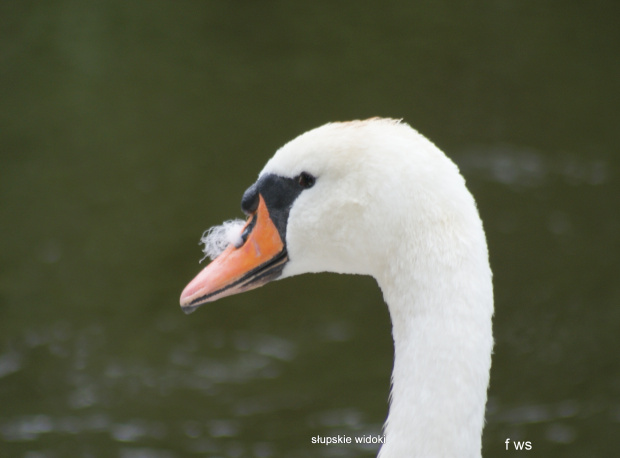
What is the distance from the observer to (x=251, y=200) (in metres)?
2.45

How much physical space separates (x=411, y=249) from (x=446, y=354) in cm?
26

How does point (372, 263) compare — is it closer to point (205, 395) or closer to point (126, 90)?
point (205, 395)

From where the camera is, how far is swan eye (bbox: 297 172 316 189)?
2.27 m

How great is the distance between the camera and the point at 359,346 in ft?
19.0

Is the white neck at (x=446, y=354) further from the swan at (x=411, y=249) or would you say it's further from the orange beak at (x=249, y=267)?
the orange beak at (x=249, y=267)

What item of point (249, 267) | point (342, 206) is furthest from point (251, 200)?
point (342, 206)

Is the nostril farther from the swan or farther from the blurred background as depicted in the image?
the blurred background

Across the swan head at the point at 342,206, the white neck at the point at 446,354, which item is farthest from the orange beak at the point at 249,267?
the white neck at the point at 446,354

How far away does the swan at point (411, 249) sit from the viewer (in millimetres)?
1941

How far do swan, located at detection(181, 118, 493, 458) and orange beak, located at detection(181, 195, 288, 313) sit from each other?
11 centimetres

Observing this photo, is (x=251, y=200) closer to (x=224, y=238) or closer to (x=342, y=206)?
(x=224, y=238)

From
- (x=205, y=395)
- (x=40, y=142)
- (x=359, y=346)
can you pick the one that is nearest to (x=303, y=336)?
(x=359, y=346)

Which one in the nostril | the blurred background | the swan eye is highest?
the blurred background

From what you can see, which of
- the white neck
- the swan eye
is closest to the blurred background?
the swan eye
